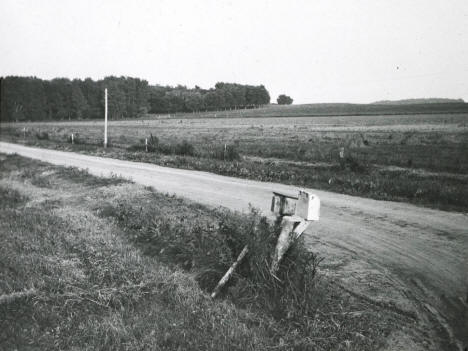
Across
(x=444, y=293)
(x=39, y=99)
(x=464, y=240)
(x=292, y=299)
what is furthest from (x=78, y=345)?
(x=39, y=99)

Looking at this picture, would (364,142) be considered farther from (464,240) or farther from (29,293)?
(29,293)

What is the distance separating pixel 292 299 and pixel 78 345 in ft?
8.57

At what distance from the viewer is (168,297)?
5328mm

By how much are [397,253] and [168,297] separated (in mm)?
4251

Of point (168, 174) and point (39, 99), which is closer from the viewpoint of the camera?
point (168, 174)

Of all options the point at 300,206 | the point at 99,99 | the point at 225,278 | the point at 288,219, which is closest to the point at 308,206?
the point at 300,206

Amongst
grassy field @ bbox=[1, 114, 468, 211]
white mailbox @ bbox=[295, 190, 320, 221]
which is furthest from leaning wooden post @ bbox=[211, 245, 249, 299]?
grassy field @ bbox=[1, 114, 468, 211]

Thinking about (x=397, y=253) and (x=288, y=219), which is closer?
(x=288, y=219)

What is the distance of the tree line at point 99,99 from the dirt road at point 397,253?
103 m

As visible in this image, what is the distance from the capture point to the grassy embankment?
435 cm

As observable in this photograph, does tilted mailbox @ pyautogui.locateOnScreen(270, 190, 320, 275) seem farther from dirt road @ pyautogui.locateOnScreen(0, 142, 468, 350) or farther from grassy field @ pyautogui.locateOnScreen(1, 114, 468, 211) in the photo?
grassy field @ pyautogui.locateOnScreen(1, 114, 468, 211)

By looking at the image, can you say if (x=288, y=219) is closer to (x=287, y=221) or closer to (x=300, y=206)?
(x=287, y=221)

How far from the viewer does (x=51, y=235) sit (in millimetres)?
8016

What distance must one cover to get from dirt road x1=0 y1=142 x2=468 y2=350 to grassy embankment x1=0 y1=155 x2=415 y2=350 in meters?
0.43
